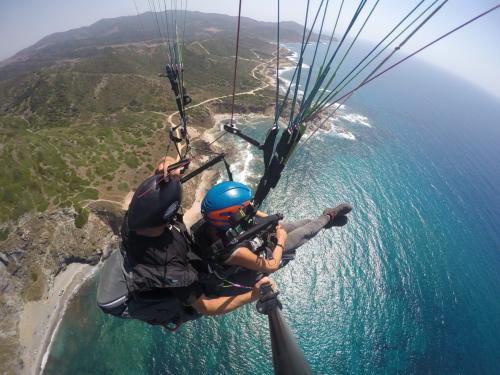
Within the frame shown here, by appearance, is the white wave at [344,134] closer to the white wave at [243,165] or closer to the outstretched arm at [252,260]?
the white wave at [243,165]

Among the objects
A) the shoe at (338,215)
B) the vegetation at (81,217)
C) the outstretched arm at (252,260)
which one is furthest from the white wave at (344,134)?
the outstretched arm at (252,260)

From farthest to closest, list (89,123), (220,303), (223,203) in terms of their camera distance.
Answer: (89,123) → (220,303) → (223,203)

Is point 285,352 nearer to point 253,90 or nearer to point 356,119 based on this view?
point 356,119

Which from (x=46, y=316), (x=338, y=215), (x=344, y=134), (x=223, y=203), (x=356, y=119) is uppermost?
(x=223, y=203)

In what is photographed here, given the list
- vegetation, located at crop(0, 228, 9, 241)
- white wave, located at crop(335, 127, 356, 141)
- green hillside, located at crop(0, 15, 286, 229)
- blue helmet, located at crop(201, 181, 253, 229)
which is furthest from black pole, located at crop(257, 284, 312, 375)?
white wave, located at crop(335, 127, 356, 141)

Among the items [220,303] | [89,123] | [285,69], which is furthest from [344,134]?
[285,69]

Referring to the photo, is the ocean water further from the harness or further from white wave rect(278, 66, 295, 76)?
white wave rect(278, 66, 295, 76)

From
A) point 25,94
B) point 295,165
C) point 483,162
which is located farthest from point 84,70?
point 483,162
